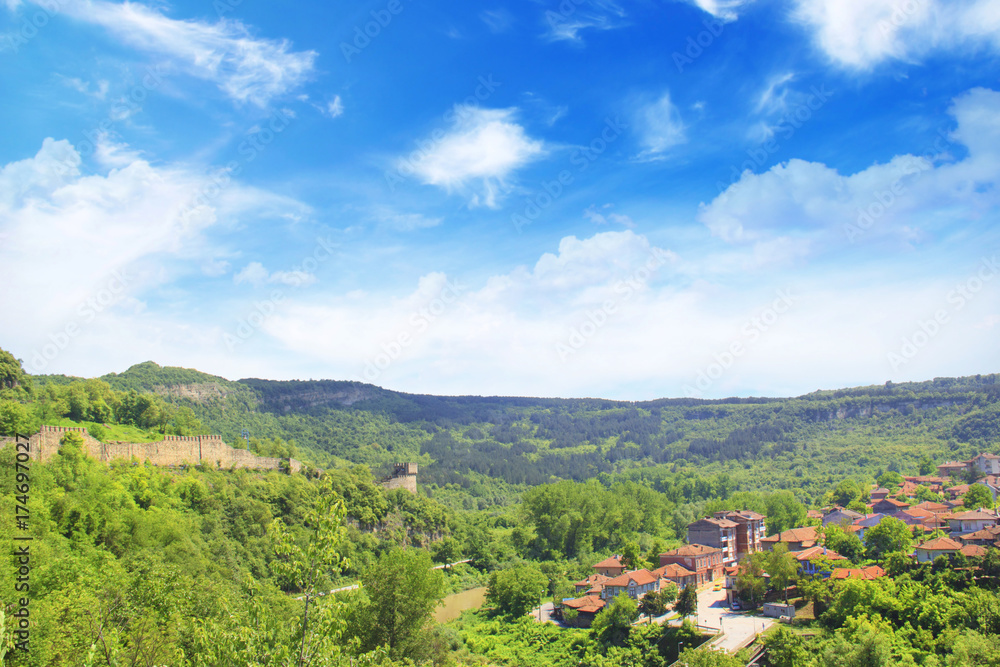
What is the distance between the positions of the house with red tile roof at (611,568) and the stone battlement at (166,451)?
104ft

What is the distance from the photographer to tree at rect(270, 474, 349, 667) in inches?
357

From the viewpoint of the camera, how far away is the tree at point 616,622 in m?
41.3

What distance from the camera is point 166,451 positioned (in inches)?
1976

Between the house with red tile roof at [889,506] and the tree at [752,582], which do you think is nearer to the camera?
the tree at [752,582]

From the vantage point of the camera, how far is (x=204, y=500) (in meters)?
45.7

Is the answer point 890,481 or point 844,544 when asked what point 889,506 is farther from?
point 890,481

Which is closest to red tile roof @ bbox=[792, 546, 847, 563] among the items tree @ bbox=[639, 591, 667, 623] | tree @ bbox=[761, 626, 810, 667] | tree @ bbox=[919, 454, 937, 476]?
tree @ bbox=[639, 591, 667, 623]

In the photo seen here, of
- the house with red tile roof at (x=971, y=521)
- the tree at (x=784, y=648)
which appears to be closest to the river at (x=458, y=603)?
the tree at (x=784, y=648)

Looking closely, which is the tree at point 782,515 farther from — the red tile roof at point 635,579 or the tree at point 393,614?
the tree at point 393,614

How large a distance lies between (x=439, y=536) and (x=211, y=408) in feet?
198

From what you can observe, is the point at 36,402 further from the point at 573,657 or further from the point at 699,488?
the point at 699,488

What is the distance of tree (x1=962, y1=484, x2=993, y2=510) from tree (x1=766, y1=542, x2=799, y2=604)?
30.0 meters

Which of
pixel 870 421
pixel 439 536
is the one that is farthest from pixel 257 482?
pixel 870 421

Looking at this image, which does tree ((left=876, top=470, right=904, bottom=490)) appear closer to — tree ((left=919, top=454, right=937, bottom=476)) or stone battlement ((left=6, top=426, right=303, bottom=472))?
tree ((left=919, top=454, right=937, bottom=476))
